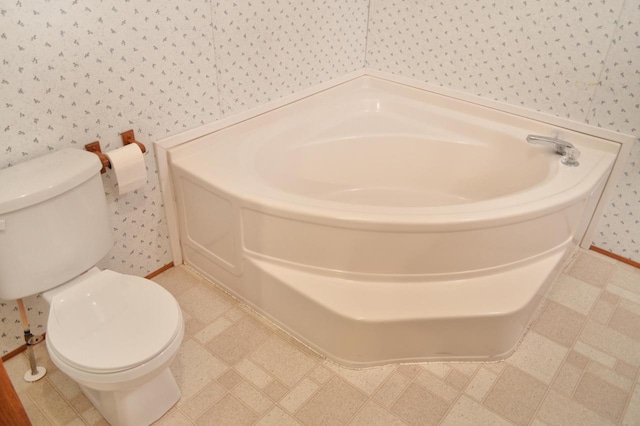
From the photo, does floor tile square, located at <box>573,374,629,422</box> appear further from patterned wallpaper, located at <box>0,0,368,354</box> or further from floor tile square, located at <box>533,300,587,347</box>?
patterned wallpaper, located at <box>0,0,368,354</box>

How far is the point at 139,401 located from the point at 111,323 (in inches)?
11.5

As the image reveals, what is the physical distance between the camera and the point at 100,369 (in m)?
1.47

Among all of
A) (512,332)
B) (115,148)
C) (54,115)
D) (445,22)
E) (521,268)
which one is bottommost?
(512,332)

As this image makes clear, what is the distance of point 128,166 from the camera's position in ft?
6.35

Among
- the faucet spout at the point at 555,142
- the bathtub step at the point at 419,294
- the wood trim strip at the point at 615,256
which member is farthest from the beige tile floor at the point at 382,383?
the faucet spout at the point at 555,142

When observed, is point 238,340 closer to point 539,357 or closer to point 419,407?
point 419,407

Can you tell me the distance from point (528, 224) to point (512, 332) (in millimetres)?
421

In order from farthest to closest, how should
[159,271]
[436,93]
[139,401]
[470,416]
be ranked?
1. [436,93]
2. [159,271]
3. [470,416]
4. [139,401]

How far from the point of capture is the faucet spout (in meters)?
2.29

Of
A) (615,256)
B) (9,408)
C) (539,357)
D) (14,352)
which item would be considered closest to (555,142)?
(615,256)

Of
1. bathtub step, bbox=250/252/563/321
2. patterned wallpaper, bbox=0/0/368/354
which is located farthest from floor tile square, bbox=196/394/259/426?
patterned wallpaper, bbox=0/0/368/354

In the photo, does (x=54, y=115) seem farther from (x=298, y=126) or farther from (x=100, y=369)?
(x=298, y=126)

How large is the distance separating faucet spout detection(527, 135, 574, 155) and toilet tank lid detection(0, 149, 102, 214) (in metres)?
1.85

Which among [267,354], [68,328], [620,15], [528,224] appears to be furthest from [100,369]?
[620,15]
